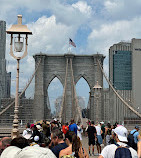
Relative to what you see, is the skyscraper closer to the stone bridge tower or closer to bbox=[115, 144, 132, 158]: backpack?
the stone bridge tower

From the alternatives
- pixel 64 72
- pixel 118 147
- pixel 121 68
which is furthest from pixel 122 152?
pixel 121 68

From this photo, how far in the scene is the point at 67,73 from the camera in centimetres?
3453

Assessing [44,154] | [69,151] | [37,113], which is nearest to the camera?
[44,154]

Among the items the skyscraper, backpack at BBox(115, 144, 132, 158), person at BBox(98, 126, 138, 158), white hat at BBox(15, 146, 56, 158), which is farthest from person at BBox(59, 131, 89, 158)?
the skyscraper

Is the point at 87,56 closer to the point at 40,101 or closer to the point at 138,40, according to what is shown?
the point at 40,101

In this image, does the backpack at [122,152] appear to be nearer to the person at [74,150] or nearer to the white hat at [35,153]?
the person at [74,150]

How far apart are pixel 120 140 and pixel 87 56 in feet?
104

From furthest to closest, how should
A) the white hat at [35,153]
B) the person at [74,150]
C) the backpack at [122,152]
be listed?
the person at [74,150]
the backpack at [122,152]
the white hat at [35,153]

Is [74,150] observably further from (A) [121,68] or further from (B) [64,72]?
(A) [121,68]

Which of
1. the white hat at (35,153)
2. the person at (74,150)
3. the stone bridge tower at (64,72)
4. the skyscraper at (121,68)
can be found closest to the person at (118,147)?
the person at (74,150)

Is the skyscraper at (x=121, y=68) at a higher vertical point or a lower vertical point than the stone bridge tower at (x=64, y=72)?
higher

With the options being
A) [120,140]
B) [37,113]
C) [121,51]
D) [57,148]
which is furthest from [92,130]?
[121,51]

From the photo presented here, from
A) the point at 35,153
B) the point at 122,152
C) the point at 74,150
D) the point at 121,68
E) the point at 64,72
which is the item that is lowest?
the point at 74,150

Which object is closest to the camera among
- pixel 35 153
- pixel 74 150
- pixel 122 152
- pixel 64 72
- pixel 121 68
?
pixel 35 153
